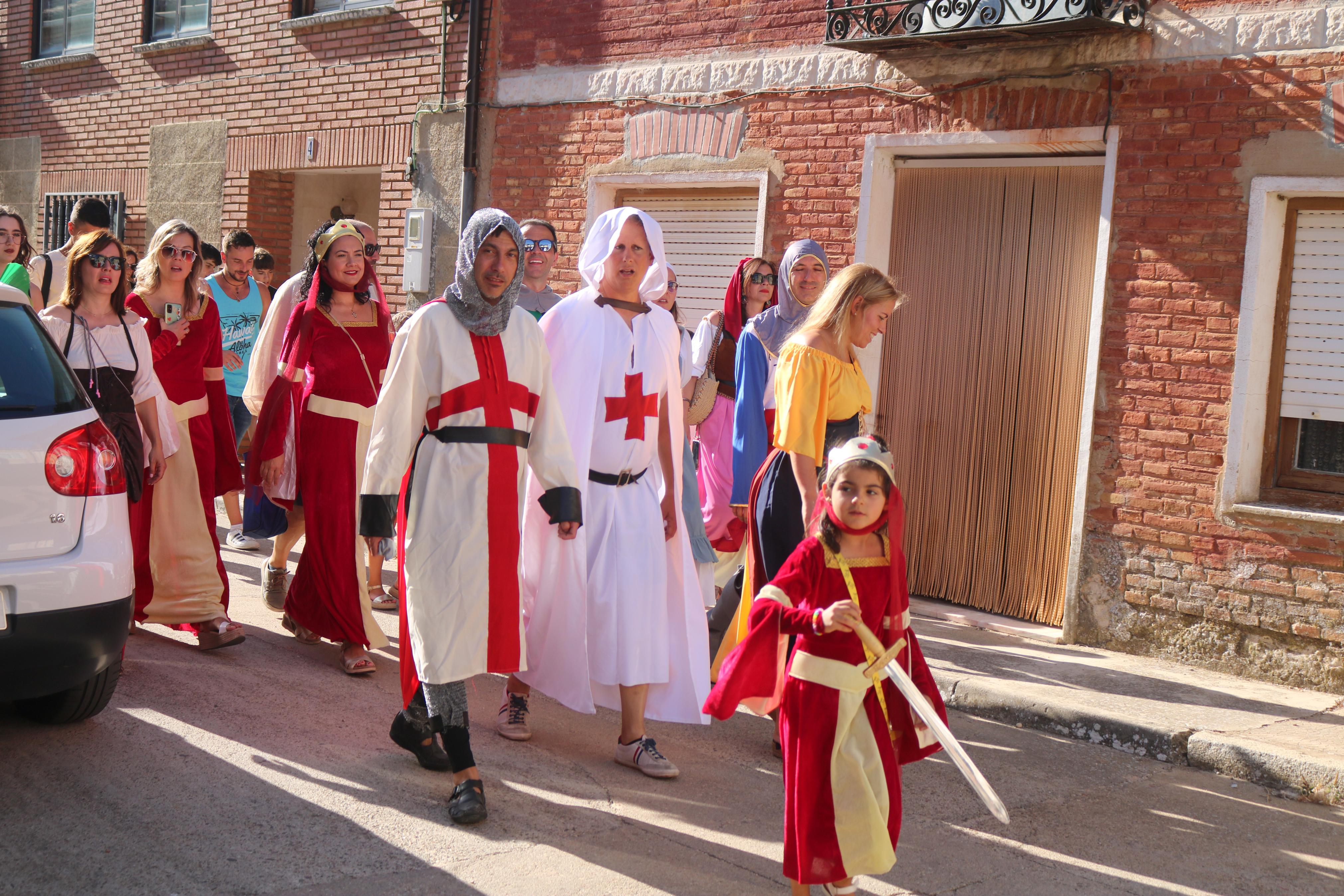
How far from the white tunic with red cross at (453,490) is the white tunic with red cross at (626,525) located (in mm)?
548

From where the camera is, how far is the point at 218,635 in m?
6.18

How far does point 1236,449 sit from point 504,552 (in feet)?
14.3

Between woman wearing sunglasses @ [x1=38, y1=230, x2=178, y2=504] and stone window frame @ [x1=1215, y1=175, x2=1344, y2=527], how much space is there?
17.4 feet

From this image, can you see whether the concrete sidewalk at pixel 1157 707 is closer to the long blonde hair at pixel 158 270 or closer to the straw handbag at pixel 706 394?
the straw handbag at pixel 706 394

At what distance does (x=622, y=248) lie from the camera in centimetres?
507

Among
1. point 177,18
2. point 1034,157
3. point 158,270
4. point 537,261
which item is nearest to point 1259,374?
point 1034,157

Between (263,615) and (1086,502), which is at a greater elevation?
(1086,502)

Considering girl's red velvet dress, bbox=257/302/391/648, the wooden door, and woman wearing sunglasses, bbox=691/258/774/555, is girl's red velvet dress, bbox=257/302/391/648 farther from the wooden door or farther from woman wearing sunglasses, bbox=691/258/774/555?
the wooden door

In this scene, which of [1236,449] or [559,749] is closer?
[559,749]

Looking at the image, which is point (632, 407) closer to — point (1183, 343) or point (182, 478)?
point (182, 478)

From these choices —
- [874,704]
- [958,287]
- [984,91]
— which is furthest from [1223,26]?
[874,704]

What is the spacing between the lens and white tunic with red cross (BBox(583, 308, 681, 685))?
4.95 metres

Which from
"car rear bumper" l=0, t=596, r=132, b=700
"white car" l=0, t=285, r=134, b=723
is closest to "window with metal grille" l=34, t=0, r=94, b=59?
"white car" l=0, t=285, r=134, b=723

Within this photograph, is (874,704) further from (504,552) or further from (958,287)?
(958,287)
